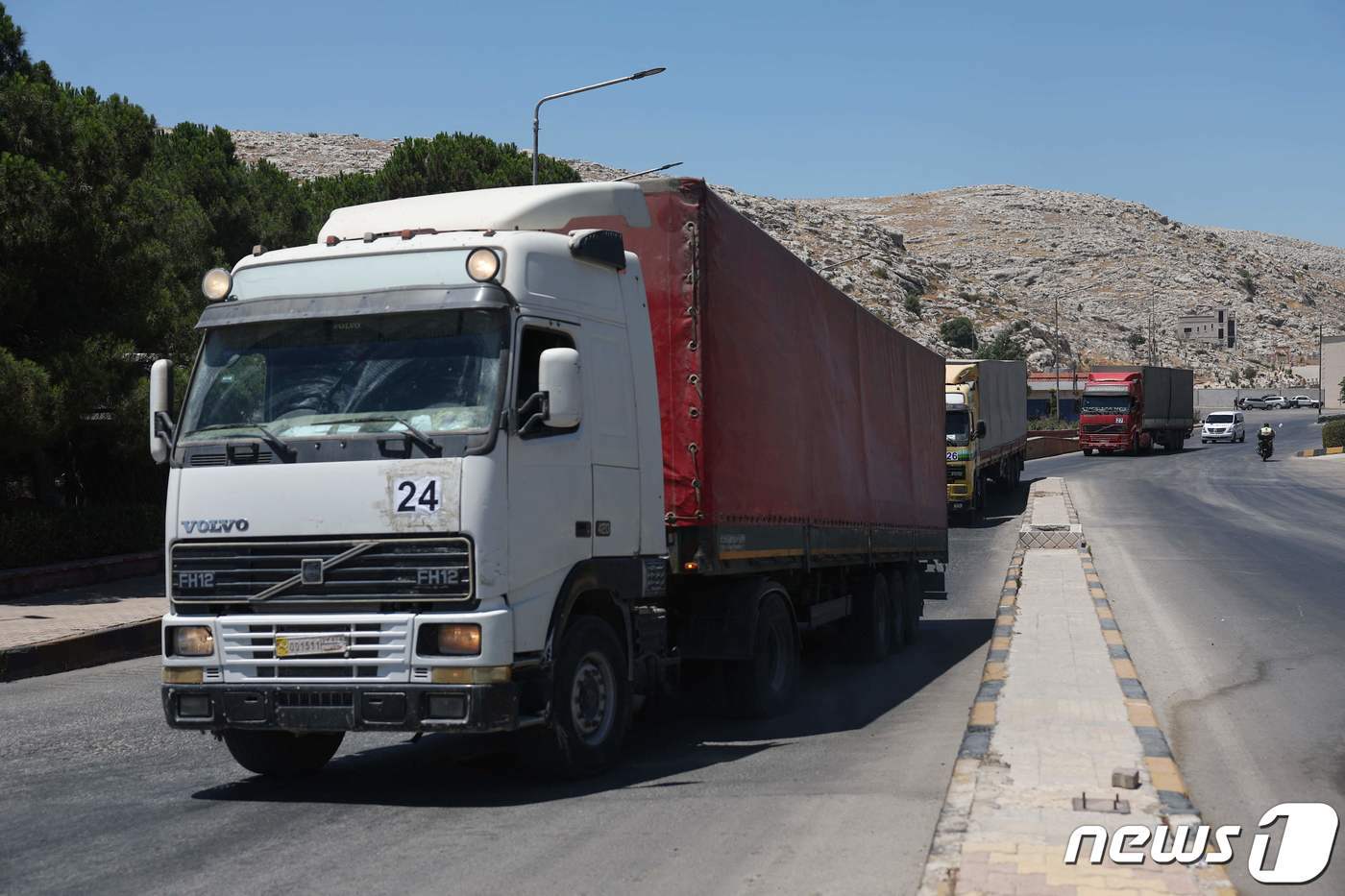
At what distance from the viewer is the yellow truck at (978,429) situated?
31936 mm

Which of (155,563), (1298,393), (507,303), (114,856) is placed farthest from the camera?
(1298,393)

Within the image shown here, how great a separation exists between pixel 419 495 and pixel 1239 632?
10546 millimetres

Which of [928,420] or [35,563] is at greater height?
[928,420]

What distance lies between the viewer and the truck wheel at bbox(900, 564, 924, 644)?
1520 centimetres

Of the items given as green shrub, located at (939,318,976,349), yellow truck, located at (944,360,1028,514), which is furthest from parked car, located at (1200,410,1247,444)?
yellow truck, located at (944,360,1028,514)

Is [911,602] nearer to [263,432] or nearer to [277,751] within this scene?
[277,751]

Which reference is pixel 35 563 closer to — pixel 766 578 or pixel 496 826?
pixel 766 578

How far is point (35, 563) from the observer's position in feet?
57.7

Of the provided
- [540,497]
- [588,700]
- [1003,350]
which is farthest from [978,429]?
[1003,350]

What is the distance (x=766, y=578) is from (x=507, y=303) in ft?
12.4

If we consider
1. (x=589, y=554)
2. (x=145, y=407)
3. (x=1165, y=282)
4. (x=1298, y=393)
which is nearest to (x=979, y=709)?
(x=589, y=554)

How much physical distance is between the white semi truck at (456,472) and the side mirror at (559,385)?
0.01 metres

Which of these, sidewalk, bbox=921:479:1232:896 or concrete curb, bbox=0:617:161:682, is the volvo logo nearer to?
sidewalk, bbox=921:479:1232:896

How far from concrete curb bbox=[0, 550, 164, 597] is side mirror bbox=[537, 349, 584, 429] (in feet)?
38.2
